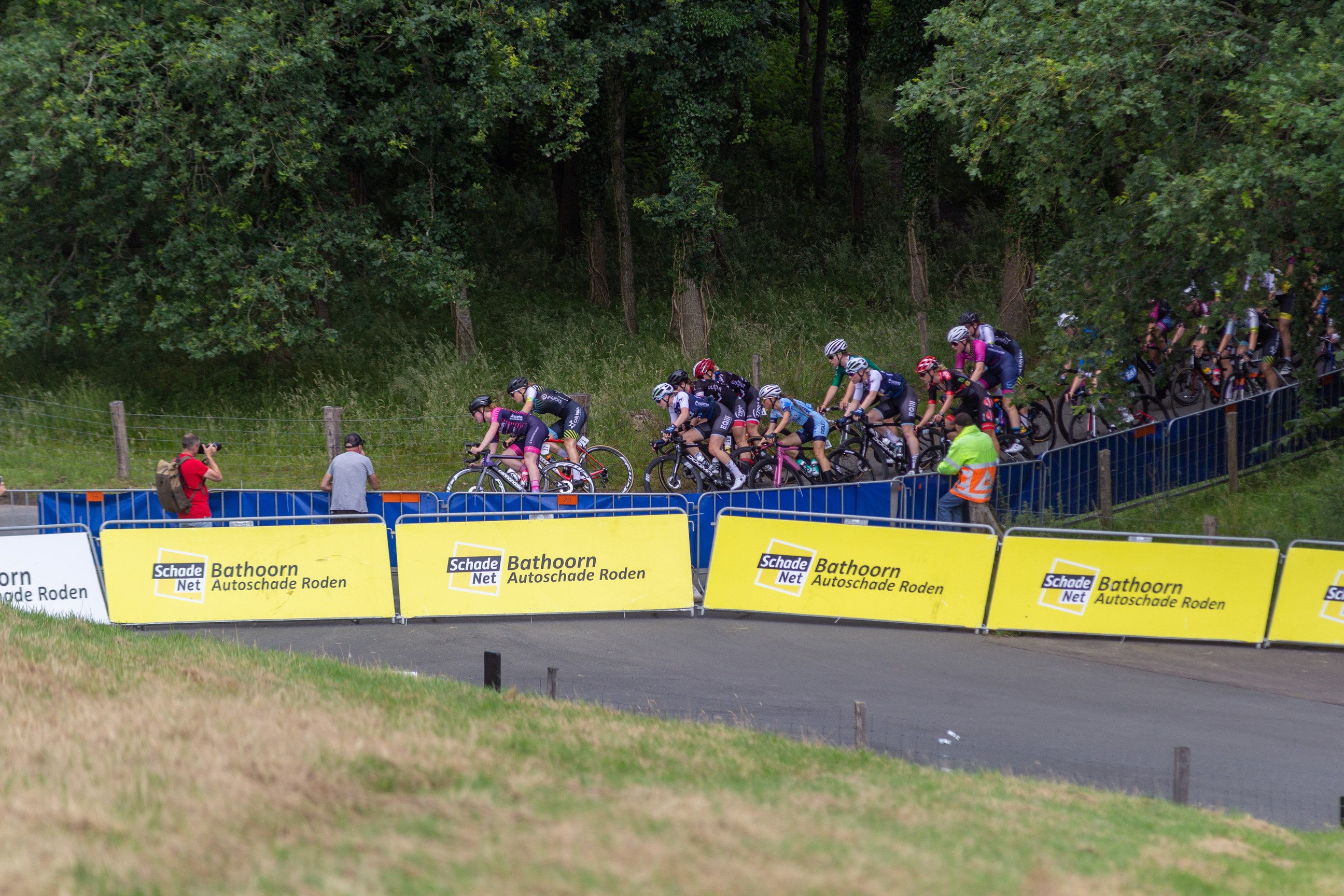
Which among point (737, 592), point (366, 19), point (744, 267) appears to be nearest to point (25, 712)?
point (737, 592)

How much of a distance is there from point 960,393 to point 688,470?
416cm

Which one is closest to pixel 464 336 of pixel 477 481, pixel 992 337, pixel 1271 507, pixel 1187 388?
pixel 477 481

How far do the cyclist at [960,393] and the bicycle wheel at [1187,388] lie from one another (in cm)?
475

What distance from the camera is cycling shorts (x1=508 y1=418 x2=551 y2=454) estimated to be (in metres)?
15.2

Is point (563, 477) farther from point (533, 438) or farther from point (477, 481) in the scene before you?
point (477, 481)

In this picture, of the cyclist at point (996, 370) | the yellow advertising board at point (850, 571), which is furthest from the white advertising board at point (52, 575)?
the cyclist at point (996, 370)

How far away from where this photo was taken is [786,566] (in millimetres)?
11531

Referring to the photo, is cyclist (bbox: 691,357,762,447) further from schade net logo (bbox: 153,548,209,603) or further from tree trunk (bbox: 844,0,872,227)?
tree trunk (bbox: 844,0,872,227)

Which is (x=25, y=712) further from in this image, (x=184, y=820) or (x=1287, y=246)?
(x=1287, y=246)

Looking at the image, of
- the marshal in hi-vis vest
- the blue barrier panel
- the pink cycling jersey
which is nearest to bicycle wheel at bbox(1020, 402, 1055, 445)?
the pink cycling jersey

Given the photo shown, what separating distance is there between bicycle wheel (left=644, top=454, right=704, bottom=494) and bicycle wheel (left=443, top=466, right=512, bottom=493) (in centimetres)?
225

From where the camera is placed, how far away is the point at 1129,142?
491 inches

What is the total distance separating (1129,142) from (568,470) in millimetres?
8635

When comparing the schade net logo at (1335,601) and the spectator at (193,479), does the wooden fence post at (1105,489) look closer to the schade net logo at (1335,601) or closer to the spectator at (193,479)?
the schade net logo at (1335,601)
